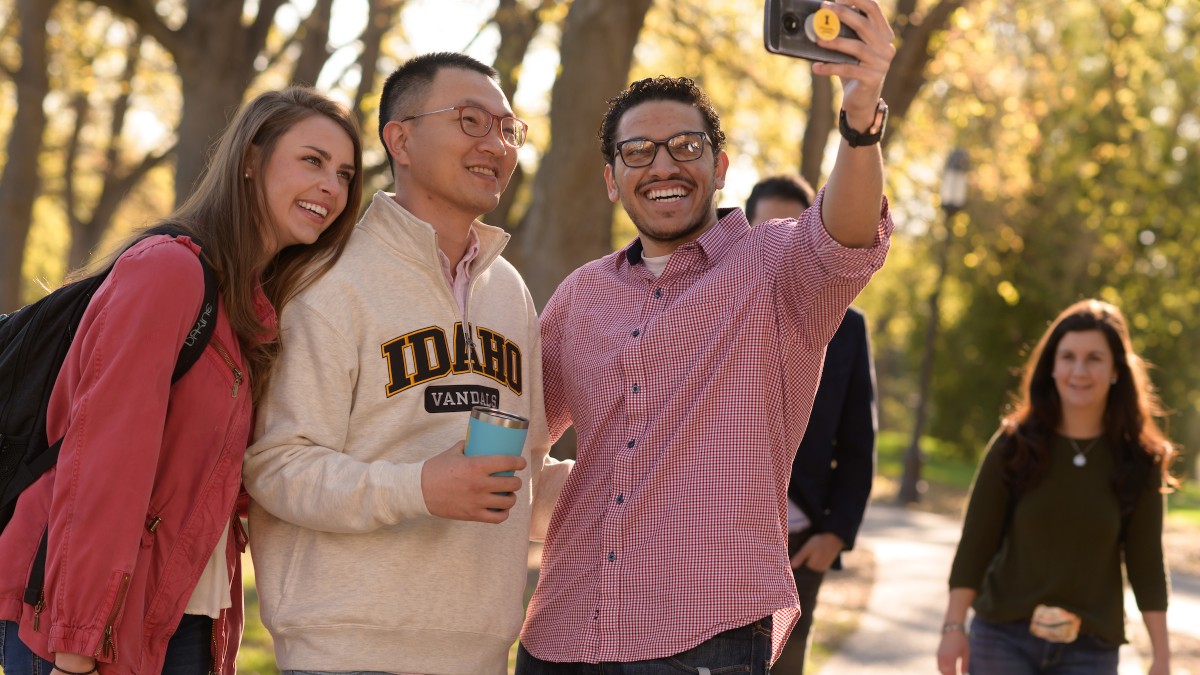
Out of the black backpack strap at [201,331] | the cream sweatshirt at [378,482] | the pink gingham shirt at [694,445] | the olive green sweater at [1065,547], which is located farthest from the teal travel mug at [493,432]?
the olive green sweater at [1065,547]

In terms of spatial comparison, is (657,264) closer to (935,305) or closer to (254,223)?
(254,223)

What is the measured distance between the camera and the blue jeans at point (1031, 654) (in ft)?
15.6

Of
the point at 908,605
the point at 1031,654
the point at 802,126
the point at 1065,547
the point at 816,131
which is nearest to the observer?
the point at 1031,654

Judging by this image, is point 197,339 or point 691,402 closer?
point 197,339

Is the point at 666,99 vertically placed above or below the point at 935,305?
above

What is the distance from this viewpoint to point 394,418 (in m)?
3.20

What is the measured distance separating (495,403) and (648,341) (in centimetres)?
45

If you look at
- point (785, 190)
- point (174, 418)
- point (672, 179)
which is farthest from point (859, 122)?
point (785, 190)

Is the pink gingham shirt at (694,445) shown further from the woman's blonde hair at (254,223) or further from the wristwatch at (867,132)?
the woman's blonde hair at (254,223)

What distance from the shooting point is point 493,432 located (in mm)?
2836

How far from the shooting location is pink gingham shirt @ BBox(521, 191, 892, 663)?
320cm

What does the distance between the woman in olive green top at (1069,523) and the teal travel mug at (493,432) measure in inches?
110

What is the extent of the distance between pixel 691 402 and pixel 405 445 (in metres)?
0.76

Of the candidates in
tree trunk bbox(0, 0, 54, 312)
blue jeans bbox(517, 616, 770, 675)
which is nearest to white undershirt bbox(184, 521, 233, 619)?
blue jeans bbox(517, 616, 770, 675)
